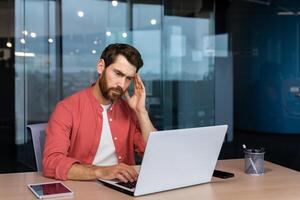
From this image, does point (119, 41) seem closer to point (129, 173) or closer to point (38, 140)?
point (38, 140)

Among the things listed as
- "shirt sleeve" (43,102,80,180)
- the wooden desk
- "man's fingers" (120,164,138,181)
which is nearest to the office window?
"shirt sleeve" (43,102,80,180)

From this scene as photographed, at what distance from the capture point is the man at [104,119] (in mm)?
2039

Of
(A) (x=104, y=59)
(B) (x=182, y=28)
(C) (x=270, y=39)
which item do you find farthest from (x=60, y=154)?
(C) (x=270, y=39)

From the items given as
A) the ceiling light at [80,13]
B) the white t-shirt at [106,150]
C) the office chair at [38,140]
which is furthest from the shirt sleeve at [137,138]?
the ceiling light at [80,13]

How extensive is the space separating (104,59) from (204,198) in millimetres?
849

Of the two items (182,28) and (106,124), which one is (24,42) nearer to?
(182,28)

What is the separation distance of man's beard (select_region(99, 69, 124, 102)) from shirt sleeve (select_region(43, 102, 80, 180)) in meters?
0.20

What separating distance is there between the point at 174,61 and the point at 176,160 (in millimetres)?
4749

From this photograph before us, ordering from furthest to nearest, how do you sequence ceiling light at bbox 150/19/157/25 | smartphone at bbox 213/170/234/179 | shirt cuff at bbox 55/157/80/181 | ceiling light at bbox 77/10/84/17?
ceiling light at bbox 150/19/157/25 < ceiling light at bbox 77/10/84/17 < smartphone at bbox 213/170/234/179 < shirt cuff at bbox 55/157/80/181

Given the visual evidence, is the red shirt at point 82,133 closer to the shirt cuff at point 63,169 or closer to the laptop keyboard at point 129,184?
the shirt cuff at point 63,169

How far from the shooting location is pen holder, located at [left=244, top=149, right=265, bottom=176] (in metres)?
2.06

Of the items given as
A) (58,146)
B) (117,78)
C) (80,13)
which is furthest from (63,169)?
(80,13)

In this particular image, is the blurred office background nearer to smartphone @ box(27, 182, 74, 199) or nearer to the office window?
the office window

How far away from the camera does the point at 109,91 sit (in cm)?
214
